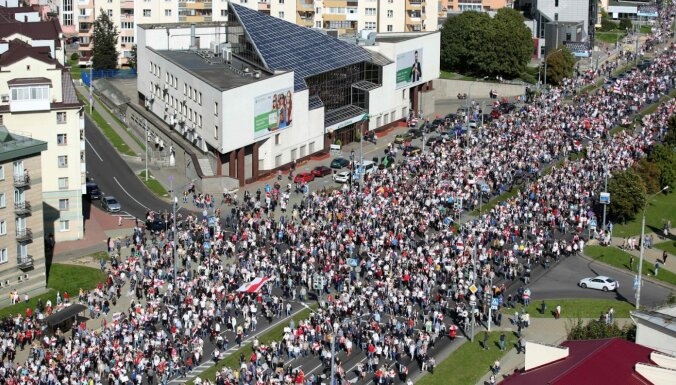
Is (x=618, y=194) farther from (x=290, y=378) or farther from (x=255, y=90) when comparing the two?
(x=290, y=378)

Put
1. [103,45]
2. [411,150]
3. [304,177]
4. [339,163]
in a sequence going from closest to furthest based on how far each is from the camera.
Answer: [304,177], [339,163], [411,150], [103,45]

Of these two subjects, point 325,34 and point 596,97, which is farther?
point 596,97

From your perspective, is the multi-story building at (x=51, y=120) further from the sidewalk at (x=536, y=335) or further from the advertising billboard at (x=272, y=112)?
the sidewalk at (x=536, y=335)

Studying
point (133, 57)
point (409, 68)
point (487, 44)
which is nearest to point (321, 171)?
point (409, 68)

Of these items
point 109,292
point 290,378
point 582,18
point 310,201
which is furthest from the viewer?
point 582,18

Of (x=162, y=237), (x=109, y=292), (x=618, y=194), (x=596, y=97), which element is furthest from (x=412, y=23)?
(x=109, y=292)

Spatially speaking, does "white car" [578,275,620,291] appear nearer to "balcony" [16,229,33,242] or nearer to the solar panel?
the solar panel

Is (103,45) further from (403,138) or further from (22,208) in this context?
(22,208)
